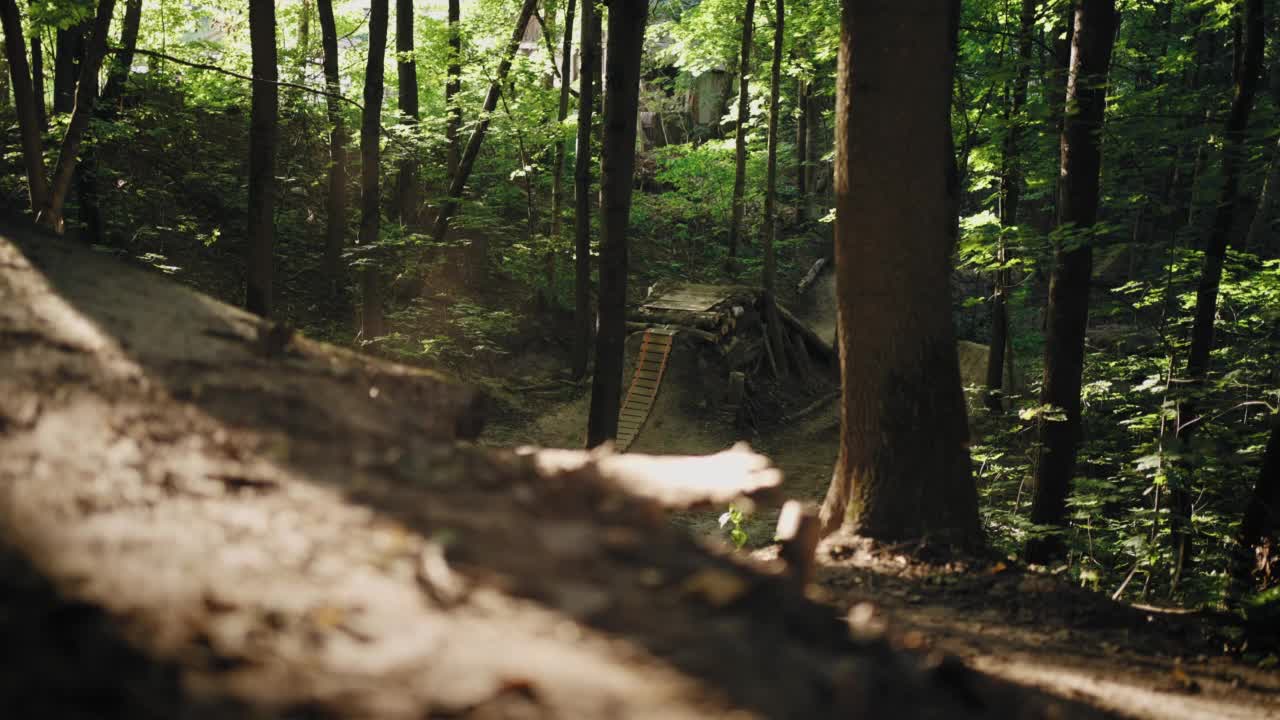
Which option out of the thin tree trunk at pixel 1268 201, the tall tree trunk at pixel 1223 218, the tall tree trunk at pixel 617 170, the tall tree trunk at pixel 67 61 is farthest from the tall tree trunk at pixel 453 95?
the thin tree trunk at pixel 1268 201

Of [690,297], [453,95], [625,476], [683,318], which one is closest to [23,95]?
[453,95]

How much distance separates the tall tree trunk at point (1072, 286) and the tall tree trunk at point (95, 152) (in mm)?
13223

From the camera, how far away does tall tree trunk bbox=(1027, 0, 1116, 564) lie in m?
7.57

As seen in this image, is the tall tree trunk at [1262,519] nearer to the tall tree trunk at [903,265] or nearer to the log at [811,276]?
the tall tree trunk at [903,265]

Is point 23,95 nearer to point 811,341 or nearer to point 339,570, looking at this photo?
point 339,570

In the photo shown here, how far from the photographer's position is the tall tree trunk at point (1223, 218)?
707 cm

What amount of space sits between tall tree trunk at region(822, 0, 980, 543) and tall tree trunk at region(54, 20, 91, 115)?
522 inches

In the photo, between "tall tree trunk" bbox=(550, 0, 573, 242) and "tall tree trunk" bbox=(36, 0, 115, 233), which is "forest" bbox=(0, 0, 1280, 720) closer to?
"tall tree trunk" bbox=(36, 0, 115, 233)

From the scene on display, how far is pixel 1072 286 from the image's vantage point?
771cm

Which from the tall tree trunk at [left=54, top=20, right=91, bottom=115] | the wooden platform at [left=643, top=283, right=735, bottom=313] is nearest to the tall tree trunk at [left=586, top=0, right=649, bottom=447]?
the wooden platform at [left=643, top=283, right=735, bottom=313]

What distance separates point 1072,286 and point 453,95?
1333 cm

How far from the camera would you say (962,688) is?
2.13 m

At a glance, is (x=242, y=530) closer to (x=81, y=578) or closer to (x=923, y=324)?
(x=81, y=578)

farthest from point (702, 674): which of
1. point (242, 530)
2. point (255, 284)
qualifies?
point (255, 284)
